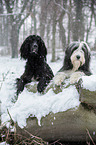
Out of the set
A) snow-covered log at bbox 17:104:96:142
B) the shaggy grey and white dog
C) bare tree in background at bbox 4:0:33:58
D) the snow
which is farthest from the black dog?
bare tree in background at bbox 4:0:33:58

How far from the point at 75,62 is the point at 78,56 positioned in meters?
0.15

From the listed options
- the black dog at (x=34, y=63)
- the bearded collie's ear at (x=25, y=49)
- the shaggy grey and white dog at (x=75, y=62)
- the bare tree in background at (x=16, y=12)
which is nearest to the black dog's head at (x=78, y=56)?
the shaggy grey and white dog at (x=75, y=62)

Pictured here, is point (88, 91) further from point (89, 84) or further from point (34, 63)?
point (34, 63)

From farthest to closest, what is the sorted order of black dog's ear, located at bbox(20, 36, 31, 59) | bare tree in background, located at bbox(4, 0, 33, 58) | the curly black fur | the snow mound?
bare tree in background, located at bbox(4, 0, 33, 58) < black dog's ear, located at bbox(20, 36, 31, 59) < the curly black fur < the snow mound

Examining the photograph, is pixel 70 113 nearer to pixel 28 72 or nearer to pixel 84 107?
pixel 84 107

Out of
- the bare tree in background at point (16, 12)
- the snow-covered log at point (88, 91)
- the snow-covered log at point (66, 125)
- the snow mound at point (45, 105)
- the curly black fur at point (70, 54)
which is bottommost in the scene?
the snow-covered log at point (66, 125)

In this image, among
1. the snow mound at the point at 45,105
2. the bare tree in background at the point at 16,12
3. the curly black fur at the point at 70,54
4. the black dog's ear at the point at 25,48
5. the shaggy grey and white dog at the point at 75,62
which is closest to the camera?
the snow mound at the point at 45,105

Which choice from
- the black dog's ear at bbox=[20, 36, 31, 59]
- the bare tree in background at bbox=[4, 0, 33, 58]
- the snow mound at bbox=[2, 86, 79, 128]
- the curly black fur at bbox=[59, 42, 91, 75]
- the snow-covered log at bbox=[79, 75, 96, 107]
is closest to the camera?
the snow-covered log at bbox=[79, 75, 96, 107]

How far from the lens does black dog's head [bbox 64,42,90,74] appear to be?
2609 millimetres

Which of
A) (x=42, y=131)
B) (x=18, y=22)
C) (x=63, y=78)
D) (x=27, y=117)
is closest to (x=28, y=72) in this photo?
(x=63, y=78)

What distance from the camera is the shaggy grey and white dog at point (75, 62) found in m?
2.56

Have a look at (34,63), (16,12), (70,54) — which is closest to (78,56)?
(70,54)

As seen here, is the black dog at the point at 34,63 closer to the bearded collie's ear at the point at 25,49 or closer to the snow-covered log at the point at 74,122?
the bearded collie's ear at the point at 25,49

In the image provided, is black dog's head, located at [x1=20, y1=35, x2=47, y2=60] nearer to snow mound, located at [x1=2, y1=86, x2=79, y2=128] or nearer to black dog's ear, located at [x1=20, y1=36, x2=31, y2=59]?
black dog's ear, located at [x1=20, y1=36, x2=31, y2=59]
